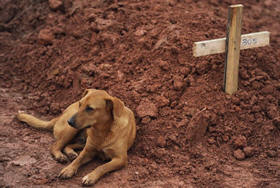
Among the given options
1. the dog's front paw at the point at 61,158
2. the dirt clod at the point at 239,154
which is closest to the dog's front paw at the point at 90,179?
the dog's front paw at the point at 61,158

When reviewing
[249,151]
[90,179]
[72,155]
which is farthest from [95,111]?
[249,151]

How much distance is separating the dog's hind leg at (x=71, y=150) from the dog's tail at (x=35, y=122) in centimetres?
48

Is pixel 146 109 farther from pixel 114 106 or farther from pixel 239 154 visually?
pixel 239 154

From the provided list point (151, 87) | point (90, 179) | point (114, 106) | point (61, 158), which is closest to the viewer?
point (90, 179)

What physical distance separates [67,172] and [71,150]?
56 centimetres

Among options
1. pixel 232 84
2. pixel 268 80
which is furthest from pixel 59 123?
pixel 268 80

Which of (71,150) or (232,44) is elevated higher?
(232,44)

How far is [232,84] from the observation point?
18.3ft

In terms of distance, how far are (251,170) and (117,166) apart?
1737 mm

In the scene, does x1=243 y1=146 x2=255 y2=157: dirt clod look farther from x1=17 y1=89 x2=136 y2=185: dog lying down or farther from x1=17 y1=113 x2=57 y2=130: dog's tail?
x1=17 y1=113 x2=57 y2=130: dog's tail

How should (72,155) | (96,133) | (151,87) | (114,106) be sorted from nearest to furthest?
1. (114,106)
2. (96,133)
3. (72,155)
4. (151,87)

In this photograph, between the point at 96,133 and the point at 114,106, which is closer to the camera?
the point at 114,106

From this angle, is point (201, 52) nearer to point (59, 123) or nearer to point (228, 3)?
point (59, 123)

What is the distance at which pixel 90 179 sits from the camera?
438 cm
